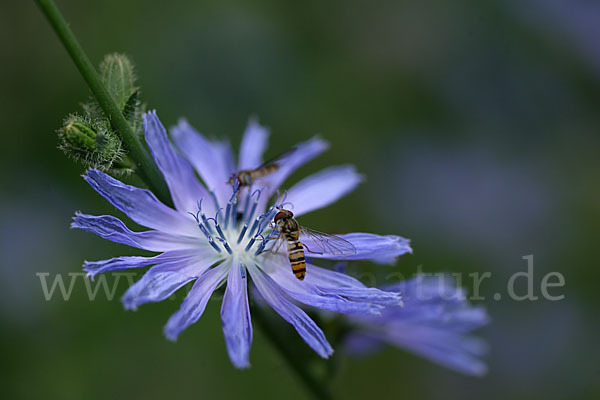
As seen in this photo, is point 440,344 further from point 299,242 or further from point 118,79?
point 118,79

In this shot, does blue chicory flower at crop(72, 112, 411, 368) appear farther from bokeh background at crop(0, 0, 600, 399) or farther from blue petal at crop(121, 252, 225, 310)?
bokeh background at crop(0, 0, 600, 399)

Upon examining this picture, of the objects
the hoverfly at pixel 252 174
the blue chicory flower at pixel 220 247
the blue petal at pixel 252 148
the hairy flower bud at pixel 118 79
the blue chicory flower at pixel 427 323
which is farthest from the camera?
the blue petal at pixel 252 148

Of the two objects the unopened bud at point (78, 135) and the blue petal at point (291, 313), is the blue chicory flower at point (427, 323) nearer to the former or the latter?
the blue petal at point (291, 313)

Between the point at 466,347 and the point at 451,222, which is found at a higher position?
the point at 451,222

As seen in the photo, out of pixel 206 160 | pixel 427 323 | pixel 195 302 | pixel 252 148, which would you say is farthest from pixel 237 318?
pixel 427 323

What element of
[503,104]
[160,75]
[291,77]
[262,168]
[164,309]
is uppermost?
[503,104]

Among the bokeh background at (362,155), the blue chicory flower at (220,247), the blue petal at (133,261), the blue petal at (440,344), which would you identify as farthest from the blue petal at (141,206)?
the bokeh background at (362,155)

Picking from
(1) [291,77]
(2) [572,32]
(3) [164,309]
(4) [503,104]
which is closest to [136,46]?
(1) [291,77]

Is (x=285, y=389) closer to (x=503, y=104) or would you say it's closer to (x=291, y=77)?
(x=291, y=77)
